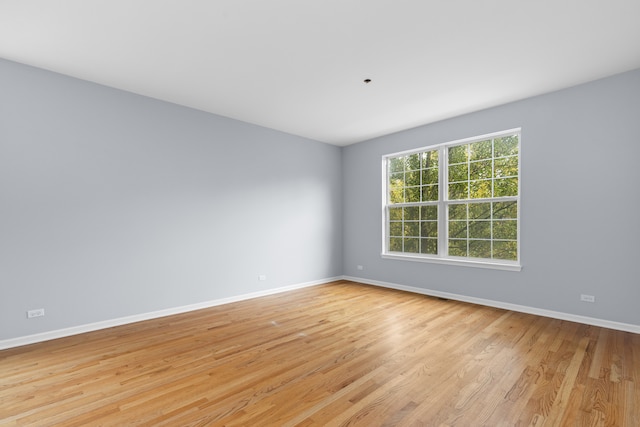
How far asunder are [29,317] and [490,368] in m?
4.41

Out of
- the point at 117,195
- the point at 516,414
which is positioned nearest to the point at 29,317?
the point at 117,195

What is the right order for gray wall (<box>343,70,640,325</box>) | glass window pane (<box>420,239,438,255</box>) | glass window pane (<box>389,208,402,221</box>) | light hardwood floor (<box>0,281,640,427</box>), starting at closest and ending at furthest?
light hardwood floor (<box>0,281,640,427</box>) → gray wall (<box>343,70,640,325</box>) → glass window pane (<box>420,239,438,255</box>) → glass window pane (<box>389,208,402,221</box>)

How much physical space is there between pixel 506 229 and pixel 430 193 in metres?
1.30

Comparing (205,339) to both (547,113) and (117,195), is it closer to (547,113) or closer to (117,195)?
(117,195)

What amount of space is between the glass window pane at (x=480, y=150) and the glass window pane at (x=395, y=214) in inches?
60.2

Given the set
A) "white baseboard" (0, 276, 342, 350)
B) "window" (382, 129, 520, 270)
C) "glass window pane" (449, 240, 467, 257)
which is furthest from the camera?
"glass window pane" (449, 240, 467, 257)

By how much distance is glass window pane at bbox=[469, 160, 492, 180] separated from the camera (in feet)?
14.7

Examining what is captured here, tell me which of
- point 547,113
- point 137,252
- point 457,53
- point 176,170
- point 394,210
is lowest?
point 137,252

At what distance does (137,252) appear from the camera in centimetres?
378

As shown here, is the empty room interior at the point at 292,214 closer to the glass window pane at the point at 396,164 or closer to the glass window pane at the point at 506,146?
the glass window pane at the point at 506,146

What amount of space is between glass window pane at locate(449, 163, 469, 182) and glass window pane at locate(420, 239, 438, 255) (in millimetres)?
1068

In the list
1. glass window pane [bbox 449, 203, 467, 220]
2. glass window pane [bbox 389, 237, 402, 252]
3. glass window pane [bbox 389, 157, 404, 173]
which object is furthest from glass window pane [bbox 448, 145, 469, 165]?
glass window pane [bbox 389, 237, 402, 252]

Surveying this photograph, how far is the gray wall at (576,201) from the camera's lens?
3.30m

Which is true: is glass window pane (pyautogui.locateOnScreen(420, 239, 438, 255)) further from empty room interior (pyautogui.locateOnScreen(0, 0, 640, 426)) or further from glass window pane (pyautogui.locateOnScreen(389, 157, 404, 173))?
glass window pane (pyautogui.locateOnScreen(389, 157, 404, 173))
